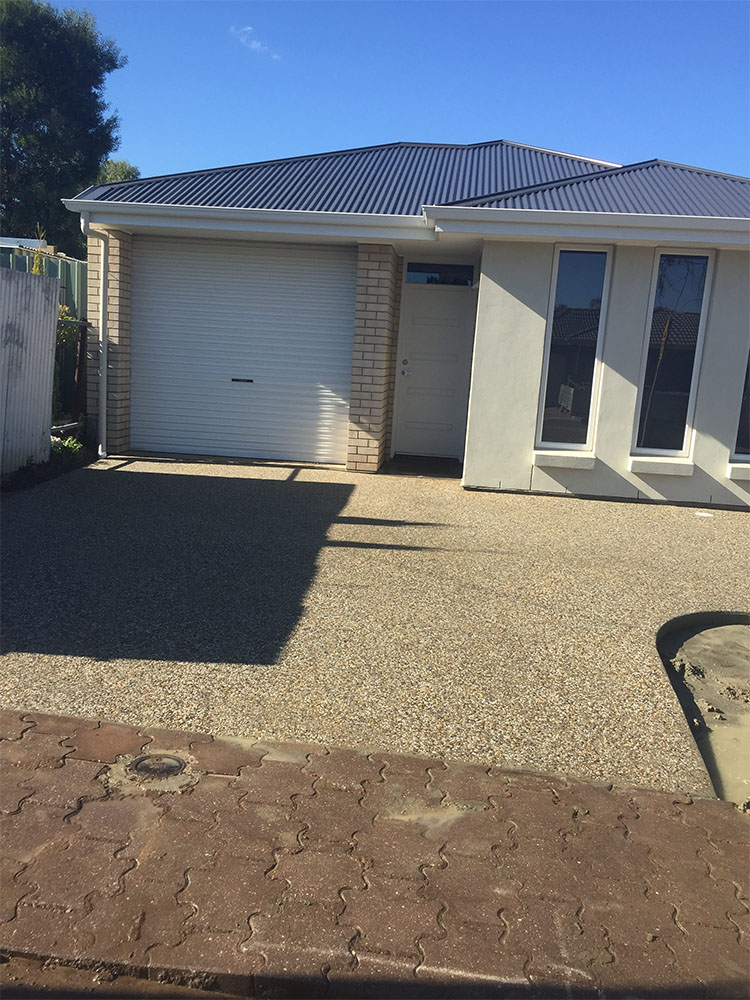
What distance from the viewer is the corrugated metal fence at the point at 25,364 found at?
8.80m

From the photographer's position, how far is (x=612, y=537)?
8133 millimetres

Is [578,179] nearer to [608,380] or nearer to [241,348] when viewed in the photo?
[608,380]

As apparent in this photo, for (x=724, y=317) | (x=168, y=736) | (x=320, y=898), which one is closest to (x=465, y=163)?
(x=724, y=317)

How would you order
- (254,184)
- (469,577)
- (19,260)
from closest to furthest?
1. (469,577)
2. (254,184)
3. (19,260)

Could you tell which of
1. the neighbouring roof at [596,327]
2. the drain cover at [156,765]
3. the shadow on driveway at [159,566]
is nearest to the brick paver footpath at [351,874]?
the drain cover at [156,765]

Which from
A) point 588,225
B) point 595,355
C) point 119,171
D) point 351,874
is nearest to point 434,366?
point 595,355

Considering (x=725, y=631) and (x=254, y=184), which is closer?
(x=725, y=631)

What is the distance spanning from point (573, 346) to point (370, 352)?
2.76 m

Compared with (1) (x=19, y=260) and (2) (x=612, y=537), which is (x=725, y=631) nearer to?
(2) (x=612, y=537)

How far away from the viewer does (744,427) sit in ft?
32.3

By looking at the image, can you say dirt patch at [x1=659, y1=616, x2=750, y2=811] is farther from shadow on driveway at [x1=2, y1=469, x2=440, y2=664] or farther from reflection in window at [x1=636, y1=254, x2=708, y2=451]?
reflection in window at [x1=636, y1=254, x2=708, y2=451]

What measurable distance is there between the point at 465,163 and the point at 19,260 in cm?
746

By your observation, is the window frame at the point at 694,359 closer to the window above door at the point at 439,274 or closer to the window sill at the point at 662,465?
the window sill at the point at 662,465

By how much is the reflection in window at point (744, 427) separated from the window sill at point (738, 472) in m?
0.18
